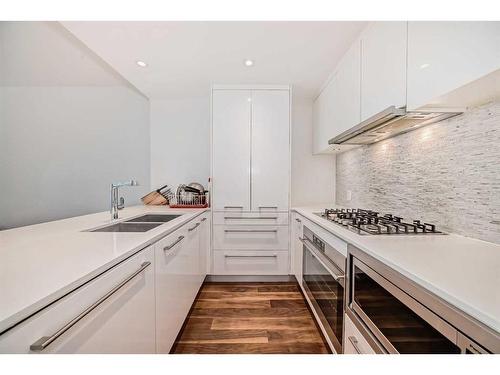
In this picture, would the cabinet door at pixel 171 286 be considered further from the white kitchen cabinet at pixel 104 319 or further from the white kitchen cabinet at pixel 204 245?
the white kitchen cabinet at pixel 204 245

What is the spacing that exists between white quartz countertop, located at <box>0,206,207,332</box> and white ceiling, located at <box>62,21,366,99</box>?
1.41 meters

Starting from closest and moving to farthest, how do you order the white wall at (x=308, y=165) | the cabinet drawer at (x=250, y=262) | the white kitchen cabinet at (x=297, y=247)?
1. the white kitchen cabinet at (x=297, y=247)
2. the cabinet drawer at (x=250, y=262)
3. the white wall at (x=308, y=165)

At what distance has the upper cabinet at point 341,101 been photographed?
177 cm

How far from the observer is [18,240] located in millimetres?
1087

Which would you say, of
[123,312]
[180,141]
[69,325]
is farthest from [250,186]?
[69,325]

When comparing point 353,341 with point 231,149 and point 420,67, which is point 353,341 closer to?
point 420,67

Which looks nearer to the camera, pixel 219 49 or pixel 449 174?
pixel 449 174

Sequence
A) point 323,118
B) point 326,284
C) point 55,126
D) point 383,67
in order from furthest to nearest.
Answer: point 323,118, point 55,126, point 326,284, point 383,67

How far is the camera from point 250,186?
2656mm

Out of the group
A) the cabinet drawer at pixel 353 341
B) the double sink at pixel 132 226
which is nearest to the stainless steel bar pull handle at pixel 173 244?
the double sink at pixel 132 226

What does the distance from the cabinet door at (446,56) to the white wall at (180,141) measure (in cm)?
245

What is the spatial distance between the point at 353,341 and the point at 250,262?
5.33 ft

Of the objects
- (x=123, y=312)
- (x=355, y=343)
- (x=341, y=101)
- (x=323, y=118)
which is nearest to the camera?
(x=123, y=312)

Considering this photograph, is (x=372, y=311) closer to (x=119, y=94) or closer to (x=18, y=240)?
(x=18, y=240)
